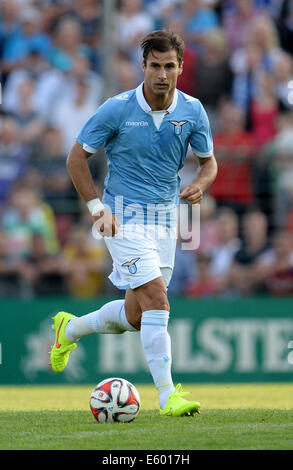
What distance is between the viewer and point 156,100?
23.2 ft

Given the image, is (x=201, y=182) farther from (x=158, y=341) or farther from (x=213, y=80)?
(x=213, y=80)

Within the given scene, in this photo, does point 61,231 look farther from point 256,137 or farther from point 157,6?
point 157,6

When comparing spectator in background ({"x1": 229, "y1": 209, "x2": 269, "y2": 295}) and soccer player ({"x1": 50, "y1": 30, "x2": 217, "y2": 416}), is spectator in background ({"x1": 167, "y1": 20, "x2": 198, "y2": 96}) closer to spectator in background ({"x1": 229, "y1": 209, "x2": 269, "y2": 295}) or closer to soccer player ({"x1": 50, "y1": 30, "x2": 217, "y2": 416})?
spectator in background ({"x1": 229, "y1": 209, "x2": 269, "y2": 295})

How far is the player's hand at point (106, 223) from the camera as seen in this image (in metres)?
6.88

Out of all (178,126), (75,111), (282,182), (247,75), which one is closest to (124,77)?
(75,111)

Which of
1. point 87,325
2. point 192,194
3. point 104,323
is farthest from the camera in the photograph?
point 87,325

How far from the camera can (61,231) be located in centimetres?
1299

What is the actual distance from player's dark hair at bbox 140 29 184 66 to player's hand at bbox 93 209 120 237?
117cm

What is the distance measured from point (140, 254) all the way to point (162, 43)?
5.00 ft

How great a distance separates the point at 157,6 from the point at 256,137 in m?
3.04

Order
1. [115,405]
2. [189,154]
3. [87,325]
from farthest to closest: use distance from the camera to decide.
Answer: [189,154]
[87,325]
[115,405]

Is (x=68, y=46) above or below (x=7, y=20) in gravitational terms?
below

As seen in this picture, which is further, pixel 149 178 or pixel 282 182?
pixel 282 182
